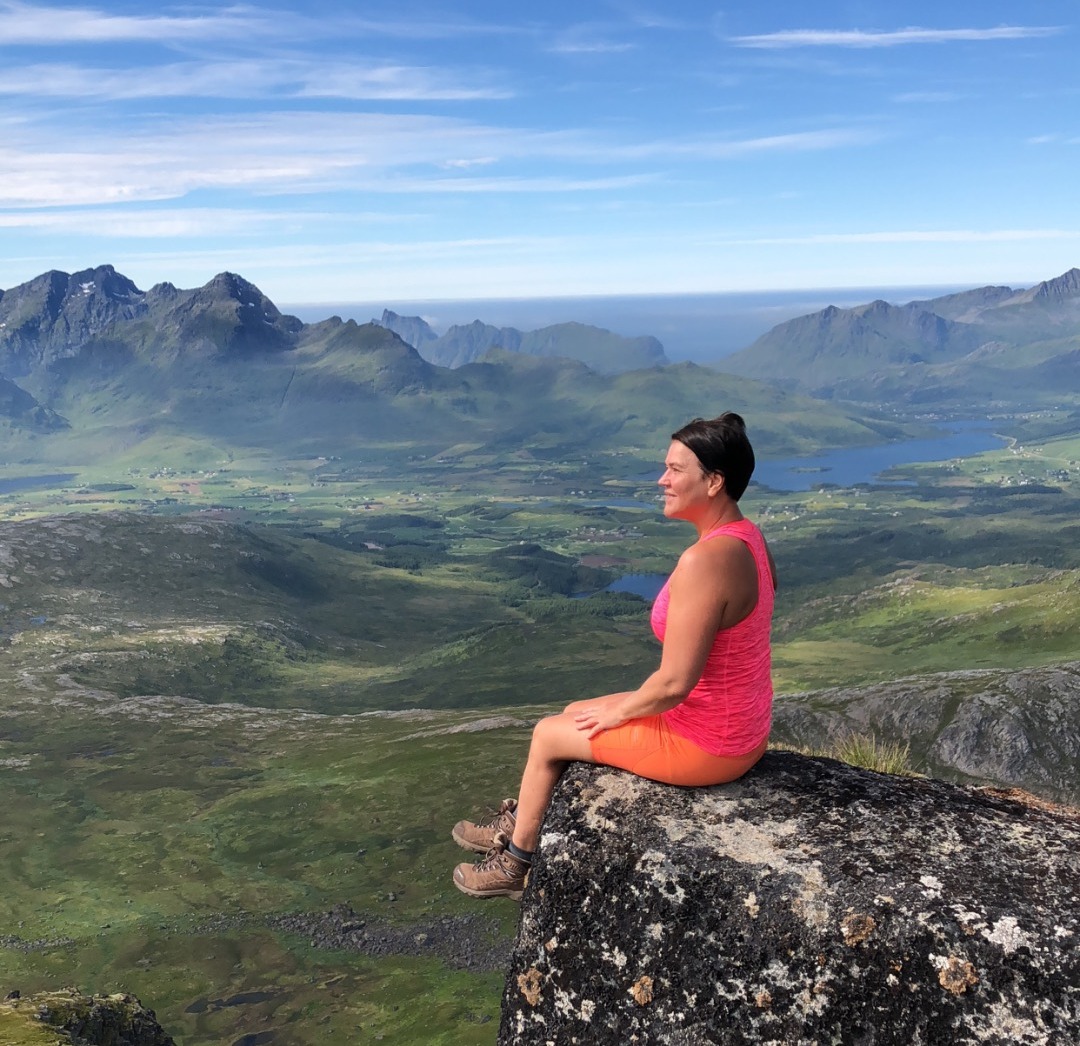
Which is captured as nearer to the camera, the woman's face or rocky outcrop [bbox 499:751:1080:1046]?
rocky outcrop [bbox 499:751:1080:1046]

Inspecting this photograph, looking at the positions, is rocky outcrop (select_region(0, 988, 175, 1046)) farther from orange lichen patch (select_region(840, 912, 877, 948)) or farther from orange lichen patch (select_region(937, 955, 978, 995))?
orange lichen patch (select_region(937, 955, 978, 995))

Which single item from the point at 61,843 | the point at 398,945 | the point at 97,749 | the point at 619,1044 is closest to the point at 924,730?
the point at 398,945

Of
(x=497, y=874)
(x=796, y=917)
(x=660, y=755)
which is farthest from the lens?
(x=497, y=874)

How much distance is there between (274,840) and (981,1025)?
105516mm

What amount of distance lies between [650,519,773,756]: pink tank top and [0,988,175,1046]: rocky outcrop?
27.5 metres

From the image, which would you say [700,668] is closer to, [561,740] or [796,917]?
[561,740]

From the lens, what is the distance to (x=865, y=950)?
31.1 ft

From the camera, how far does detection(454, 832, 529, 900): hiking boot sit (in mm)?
12266

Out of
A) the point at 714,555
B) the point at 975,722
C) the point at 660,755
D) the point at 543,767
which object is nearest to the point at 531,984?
the point at 543,767

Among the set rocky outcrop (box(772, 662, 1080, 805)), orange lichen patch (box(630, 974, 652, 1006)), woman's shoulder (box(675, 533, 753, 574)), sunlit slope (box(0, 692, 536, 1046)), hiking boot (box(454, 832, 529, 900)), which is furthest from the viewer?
rocky outcrop (box(772, 662, 1080, 805))

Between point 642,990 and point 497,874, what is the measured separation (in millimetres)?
2724

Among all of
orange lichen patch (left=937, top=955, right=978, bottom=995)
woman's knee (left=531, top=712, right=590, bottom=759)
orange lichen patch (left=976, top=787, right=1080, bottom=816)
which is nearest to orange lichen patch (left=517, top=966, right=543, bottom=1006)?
woman's knee (left=531, top=712, right=590, bottom=759)

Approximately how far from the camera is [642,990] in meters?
10.3

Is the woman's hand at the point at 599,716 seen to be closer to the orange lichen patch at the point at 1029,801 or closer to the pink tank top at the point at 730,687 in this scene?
the pink tank top at the point at 730,687
